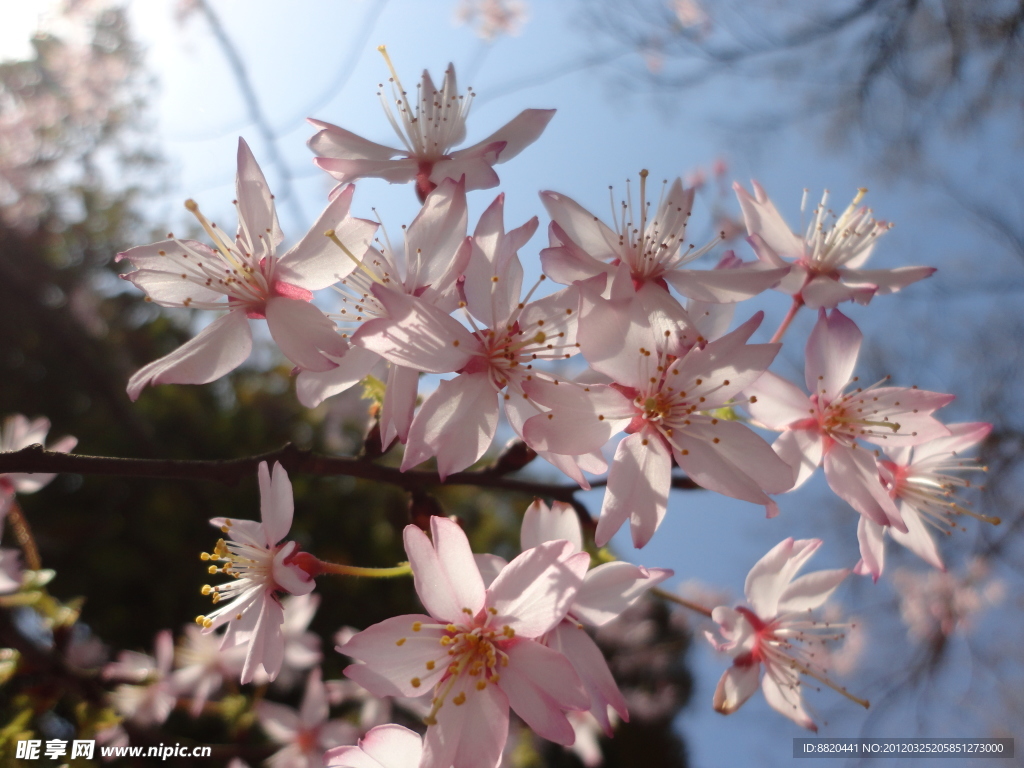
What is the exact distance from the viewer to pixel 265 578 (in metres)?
0.58

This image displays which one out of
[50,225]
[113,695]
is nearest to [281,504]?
[113,695]

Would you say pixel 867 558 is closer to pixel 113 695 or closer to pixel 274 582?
pixel 274 582

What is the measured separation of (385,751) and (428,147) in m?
0.64

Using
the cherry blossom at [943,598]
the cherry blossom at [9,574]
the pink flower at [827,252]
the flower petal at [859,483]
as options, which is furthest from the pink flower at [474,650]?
the cherry blossom at [943,598]

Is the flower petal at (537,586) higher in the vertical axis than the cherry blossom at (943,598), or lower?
higher

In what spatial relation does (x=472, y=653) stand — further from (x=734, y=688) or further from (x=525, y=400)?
(x=734, y=688)

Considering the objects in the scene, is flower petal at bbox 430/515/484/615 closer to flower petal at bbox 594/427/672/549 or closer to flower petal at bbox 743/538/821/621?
flower petal at bbox 594/427/672/549

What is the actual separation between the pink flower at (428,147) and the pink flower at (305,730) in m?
1.03

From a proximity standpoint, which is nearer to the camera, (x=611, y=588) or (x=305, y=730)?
(x=611, y=588)

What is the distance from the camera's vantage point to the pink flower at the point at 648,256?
556 millimetres

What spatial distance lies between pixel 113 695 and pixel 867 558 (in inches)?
51.4

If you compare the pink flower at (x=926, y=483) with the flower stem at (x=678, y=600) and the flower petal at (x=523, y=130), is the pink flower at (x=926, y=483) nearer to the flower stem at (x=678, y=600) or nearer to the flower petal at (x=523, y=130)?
the flower stem at (x=678, y=600)

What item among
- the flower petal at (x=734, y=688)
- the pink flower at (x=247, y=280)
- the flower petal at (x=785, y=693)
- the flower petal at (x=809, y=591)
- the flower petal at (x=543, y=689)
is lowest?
the flower petal at (x=785, y=693)

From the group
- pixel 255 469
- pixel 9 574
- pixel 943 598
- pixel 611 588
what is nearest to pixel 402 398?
pixel 255 469
